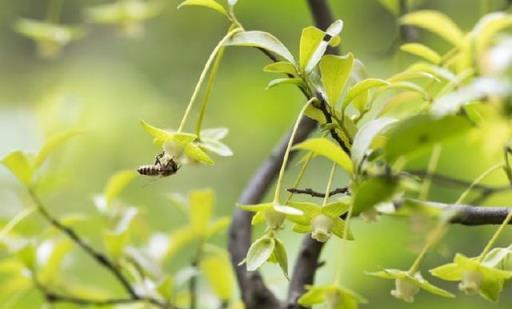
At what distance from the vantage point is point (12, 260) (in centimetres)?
71

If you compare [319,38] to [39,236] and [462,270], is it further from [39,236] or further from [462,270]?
[39,236]

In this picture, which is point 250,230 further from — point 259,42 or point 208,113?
point 208,113

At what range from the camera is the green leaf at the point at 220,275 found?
2.41ft

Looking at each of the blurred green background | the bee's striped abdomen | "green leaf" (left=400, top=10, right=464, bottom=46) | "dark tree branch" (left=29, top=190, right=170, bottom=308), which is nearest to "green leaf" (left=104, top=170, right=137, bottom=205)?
"dark tree branch" (left=29, top=190, right=170, bottom=308)

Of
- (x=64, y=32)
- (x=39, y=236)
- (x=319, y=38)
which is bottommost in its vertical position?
(x=39, y=236)

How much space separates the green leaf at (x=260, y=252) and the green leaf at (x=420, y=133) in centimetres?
9

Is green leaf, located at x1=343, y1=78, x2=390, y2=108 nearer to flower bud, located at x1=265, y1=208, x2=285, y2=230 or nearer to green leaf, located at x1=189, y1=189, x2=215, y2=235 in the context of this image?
flower bud, located at x1=265, y1=208, x2=285, y2=230

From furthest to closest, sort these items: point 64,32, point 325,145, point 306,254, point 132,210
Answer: point 64,32 → point 132,210 → point 306,254 → point 325,145

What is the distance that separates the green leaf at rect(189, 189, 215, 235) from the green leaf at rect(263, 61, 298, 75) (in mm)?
288

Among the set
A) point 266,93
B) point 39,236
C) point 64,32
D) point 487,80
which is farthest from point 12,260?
point 266,93

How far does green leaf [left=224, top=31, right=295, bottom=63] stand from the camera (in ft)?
1.34

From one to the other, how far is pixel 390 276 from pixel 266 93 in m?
1.11

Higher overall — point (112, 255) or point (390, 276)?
point (390, 276)

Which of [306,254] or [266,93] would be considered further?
[266,93]
